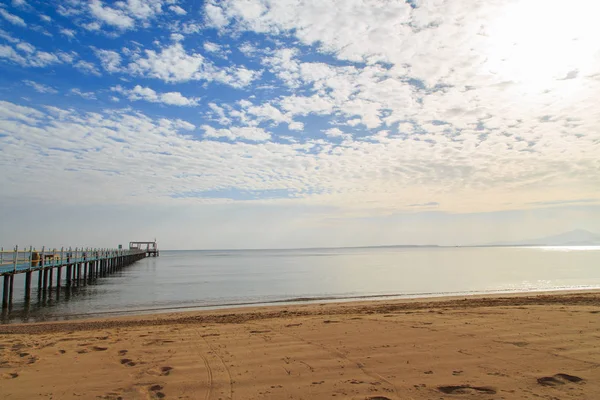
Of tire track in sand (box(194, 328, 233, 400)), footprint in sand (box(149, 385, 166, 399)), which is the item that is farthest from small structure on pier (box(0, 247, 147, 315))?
footprint in sand (box(149, 385, 166, 399))

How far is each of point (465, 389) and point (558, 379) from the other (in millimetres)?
1636

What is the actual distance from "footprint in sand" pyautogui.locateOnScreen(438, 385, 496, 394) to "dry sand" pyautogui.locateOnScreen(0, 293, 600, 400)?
15 mm

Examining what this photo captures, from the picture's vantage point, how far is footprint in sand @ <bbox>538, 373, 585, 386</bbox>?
226 inches

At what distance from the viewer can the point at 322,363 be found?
7.01 m

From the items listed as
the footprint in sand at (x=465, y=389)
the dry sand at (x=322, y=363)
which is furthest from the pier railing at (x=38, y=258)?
the footprint in sand at (x=465, y=389)

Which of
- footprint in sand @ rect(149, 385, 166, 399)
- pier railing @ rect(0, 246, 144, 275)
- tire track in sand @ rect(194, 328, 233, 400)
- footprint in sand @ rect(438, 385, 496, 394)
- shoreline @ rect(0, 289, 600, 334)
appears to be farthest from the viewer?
pier railing @ rect(0, 246, 144, 275)

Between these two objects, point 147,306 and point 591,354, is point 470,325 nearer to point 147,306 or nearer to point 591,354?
point 591,354

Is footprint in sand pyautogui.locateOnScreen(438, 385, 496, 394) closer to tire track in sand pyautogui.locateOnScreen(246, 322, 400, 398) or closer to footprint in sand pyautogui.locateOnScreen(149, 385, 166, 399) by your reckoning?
tire track in sand pyautogui.locateOnScreen(246, 322, 400, 398)

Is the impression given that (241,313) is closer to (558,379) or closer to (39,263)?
(558,379)

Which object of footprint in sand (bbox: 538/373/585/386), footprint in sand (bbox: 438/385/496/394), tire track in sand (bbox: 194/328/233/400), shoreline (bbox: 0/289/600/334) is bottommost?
shoreline (bbox: 0/289/600/334)

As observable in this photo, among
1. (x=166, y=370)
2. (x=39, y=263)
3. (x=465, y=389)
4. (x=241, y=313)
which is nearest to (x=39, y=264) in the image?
(x=39, y=263)

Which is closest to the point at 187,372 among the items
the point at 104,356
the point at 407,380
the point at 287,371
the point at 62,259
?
the point at 287,371

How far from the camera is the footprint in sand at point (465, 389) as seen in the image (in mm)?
5461

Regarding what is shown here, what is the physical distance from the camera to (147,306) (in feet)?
74.2
